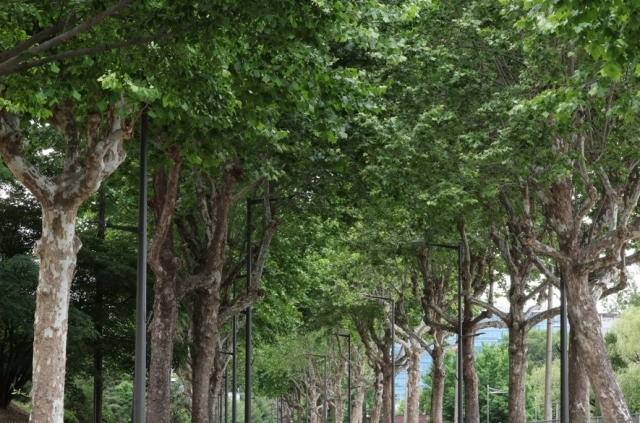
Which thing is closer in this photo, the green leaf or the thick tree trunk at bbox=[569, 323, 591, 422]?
the green leaf

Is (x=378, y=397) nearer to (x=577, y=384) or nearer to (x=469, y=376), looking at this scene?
(x=469, y=376)

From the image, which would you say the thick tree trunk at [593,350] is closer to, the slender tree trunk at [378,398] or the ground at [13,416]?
the ground at [13,416]

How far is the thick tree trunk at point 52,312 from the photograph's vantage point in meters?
15.0

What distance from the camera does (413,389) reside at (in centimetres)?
4353

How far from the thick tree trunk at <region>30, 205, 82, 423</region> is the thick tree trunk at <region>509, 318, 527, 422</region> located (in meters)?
15.5

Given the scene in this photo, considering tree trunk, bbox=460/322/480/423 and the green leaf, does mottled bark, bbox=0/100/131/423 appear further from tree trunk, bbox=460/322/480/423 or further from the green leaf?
tree trunk, bbox=460/322/480/423

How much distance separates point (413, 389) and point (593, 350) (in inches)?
931

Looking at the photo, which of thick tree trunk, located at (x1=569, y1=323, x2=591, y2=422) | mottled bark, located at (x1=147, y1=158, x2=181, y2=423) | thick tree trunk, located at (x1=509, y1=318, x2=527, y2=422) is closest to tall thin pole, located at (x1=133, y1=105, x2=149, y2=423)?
mottled bark, located at (x1=147, y1=158, x2=181, y2=423)

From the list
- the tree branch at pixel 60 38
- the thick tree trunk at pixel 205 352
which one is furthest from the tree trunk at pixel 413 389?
the tree branch at pixel 60 38

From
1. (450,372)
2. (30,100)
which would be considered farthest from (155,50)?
(450,372)

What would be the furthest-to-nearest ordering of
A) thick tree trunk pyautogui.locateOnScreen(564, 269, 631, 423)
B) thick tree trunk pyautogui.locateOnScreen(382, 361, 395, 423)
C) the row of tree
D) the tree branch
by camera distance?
thick tree trunk pyautogui.locateOnScreen(382, 361, 395, 423), thick tree trunk pyautogui.locateOnScreen(564, 269, 631, 423), the row of tree, the tree branch

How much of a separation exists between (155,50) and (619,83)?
30.0ft

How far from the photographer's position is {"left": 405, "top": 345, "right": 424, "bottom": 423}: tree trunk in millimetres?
42750

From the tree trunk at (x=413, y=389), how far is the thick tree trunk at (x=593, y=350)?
22312 mm
